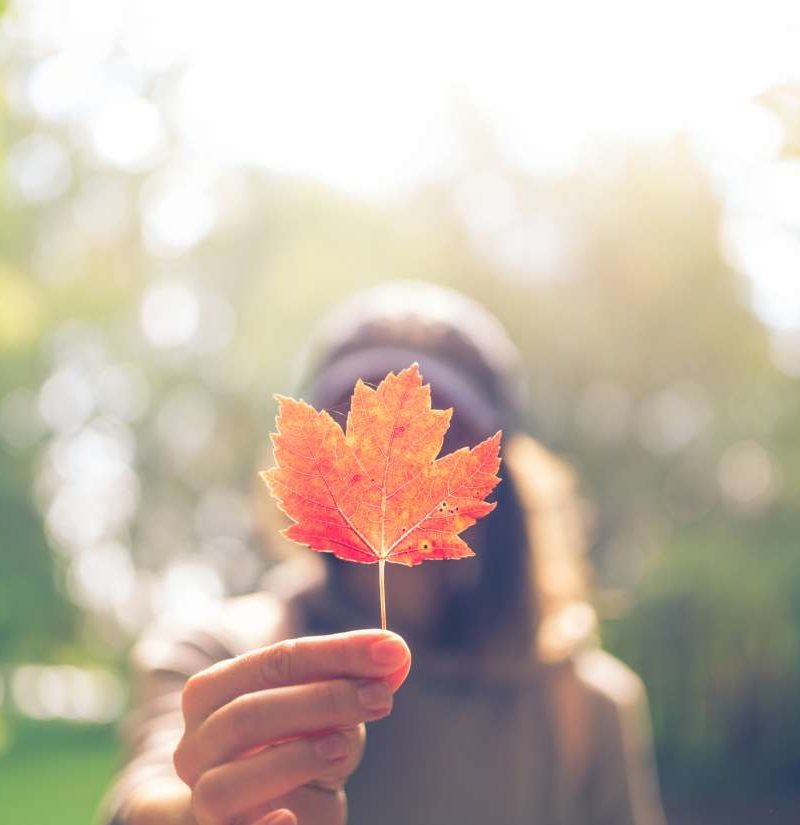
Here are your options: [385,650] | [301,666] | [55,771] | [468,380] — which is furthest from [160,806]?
[55,771]

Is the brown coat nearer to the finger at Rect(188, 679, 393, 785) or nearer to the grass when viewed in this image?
the finger at Rect(188, 679, 393, 785)

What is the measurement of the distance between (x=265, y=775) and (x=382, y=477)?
1.34 ft

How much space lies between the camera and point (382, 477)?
112cm

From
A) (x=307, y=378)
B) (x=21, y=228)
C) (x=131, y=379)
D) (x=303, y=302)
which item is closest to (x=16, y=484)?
(x=131, y=379)

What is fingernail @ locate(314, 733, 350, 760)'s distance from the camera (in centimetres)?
115

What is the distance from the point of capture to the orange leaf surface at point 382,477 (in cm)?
108

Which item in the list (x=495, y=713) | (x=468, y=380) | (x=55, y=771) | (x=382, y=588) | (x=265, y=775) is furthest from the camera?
(x=55, y=771)

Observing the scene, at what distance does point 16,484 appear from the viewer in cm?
1670

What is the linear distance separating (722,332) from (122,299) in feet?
35.9

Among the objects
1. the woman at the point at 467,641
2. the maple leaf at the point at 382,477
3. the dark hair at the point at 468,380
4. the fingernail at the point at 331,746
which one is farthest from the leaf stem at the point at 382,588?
the dark hair at the point at 468,380

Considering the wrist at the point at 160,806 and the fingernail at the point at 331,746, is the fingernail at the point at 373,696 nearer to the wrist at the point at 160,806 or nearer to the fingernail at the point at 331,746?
the fingernail at the point at 331,746

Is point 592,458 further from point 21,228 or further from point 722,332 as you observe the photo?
point 21,228

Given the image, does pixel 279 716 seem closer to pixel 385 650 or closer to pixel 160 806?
pixel 385 650

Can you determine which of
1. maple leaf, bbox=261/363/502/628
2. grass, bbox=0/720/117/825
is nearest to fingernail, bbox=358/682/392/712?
maple leaf, bbox=261/363/502/628
